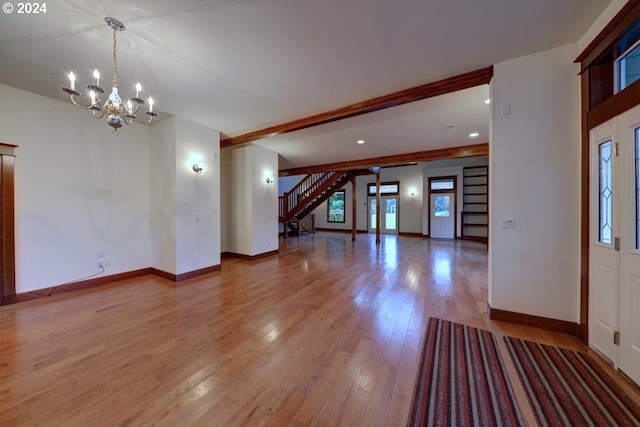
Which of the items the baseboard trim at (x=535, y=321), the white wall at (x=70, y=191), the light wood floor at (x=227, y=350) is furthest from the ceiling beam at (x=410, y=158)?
the white wall at (x=70, y=191)

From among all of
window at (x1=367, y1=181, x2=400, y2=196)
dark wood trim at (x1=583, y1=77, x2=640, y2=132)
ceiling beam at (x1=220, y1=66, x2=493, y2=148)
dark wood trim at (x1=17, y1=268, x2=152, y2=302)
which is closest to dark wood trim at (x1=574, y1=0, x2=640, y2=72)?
dark wood trim at (x1=583, y1=77, x2=640, y2=132)

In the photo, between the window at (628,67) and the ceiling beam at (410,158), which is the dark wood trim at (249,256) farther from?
the window at (628,67)

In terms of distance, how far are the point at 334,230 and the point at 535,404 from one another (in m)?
11.0

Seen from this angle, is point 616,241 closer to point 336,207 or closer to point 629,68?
point 629,68

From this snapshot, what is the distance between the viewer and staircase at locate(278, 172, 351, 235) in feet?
30.9

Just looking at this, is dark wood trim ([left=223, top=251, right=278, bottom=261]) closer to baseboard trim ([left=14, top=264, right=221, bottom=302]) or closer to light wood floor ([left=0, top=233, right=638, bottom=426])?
Answer: baseboard trim ([left=14, top=264, right=221, bottom=302])

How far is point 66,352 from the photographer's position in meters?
2.05

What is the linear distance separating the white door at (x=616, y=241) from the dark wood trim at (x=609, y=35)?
0.62 metres

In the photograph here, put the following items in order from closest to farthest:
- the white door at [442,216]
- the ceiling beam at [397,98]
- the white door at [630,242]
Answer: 1. the white door at [630,242]
2. the ceiling beam at [397,98]
3. the white door at [442,216]

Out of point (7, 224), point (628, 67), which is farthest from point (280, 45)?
point (7, 224)

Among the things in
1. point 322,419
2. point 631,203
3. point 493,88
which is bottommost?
point 322,419

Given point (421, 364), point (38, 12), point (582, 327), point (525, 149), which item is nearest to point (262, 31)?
point (38, 12)

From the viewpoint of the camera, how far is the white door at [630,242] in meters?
1.68

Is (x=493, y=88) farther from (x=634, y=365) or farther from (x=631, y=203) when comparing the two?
(x=634, y=365)
